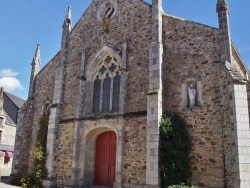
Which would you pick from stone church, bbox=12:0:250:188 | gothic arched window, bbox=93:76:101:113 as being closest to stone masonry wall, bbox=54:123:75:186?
stone church, bbox=12:0:250:188

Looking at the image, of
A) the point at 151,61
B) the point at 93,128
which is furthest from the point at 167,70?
the point at 93,128

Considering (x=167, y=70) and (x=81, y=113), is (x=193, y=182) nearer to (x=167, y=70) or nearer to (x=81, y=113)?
(x=167, y=70)

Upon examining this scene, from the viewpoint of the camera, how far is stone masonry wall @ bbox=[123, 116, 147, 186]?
11330 mm

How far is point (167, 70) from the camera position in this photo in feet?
40.0

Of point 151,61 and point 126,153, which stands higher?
point 151,61

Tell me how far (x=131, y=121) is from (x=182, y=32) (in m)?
4.58

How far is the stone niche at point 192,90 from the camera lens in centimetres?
1124

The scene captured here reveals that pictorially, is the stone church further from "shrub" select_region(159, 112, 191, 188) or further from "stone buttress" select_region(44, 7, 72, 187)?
"shrub" select_region(159, 112, 191, 188)

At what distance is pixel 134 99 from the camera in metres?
12.5

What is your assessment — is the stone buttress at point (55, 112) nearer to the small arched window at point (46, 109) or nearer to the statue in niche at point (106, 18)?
the small arched window at point (46, 109)

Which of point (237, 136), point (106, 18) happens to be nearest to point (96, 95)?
point (106, 18)

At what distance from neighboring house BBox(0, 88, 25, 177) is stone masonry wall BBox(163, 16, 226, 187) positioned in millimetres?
20840

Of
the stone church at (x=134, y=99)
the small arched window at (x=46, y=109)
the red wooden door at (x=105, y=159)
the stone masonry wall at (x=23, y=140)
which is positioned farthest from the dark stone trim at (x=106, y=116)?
the stone masonry wall at (x=23, y=140)

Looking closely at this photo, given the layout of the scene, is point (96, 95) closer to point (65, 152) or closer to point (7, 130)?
point (65, 152)
